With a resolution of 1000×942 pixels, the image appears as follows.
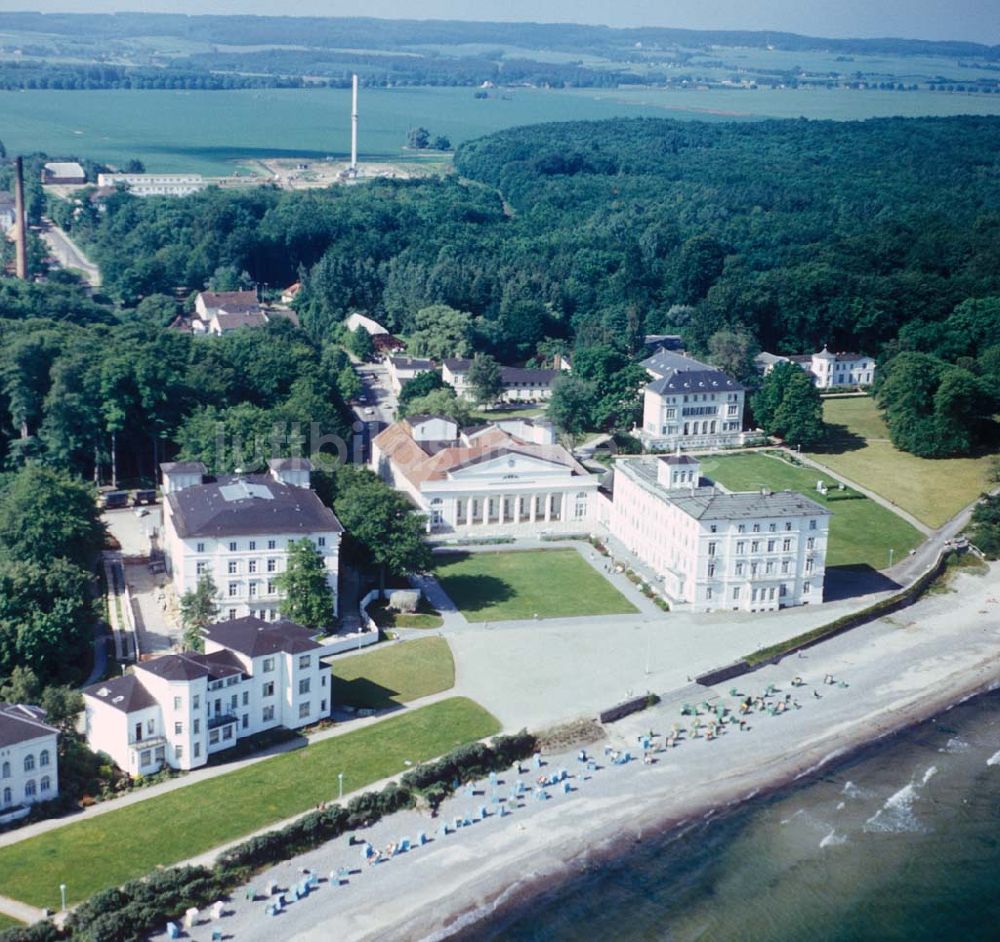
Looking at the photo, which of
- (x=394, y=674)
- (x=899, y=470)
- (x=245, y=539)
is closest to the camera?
(x=394, y=674)

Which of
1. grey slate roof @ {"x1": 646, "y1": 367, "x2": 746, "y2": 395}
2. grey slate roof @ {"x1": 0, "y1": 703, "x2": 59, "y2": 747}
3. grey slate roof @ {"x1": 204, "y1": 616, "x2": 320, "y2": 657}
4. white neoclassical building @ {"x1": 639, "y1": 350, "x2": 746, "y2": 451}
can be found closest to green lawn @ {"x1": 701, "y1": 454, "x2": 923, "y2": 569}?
white neoclassical building @ {"x1": 639, "y1": 350, "x2": 746, "y2": 451}

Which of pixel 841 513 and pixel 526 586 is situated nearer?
pixel 526 586

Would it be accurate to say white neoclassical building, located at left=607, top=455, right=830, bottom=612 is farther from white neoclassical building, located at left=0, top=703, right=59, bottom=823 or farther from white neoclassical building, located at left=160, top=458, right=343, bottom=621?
white neoclassical building, located at left=0, top=703, right=59, bottom=823

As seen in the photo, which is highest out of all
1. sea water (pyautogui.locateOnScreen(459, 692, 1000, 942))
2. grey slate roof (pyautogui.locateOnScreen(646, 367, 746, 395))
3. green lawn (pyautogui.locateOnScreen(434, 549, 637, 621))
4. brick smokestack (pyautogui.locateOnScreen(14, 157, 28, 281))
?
brick smokestack (pyautogui.locateOnScreen(14, 157, 28, 281))

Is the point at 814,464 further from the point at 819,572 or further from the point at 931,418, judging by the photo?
the point at 819,572

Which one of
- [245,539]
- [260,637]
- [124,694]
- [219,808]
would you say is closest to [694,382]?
[245,539]

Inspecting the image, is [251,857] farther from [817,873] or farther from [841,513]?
[841,513]
